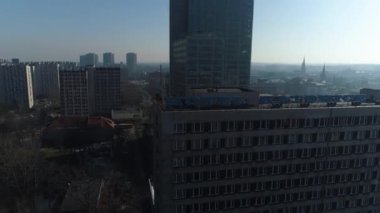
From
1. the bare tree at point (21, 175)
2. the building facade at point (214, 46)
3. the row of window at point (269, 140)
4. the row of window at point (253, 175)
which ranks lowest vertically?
the bare tree at point (21, 175)

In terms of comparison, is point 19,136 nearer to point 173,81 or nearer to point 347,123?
point 173,81

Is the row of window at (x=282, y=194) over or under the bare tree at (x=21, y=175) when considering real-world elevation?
over

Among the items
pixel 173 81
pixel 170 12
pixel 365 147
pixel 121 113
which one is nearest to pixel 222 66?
pixel 173 81

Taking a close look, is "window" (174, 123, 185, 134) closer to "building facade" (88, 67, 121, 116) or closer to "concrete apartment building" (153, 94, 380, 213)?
"concrete apartment building" (153, 94, 380, 213)

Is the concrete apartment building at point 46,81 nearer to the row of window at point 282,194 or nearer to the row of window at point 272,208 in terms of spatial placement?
the row of window at point 272,208

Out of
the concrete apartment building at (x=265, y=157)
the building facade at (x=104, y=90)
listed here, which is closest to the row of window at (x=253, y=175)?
the concrete apartment building at (x=265, y=157)

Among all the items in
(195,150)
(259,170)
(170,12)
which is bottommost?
(259,170)

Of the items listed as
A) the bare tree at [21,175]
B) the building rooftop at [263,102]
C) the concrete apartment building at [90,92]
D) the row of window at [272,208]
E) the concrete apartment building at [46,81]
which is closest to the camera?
the row of window at [272,208]
